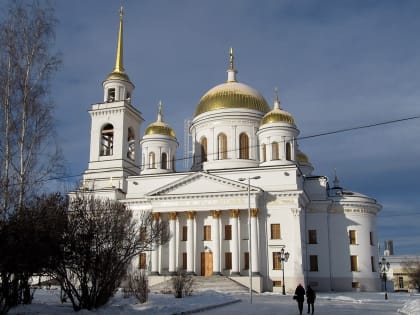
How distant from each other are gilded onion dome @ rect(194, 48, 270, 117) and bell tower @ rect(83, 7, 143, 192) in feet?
22.0

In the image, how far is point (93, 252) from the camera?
16.9 meters

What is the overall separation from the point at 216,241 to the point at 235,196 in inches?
152

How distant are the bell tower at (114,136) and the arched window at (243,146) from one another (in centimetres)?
989

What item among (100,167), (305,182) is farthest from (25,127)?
(305,182)

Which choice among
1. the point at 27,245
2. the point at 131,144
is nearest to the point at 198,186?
the point at 131,144

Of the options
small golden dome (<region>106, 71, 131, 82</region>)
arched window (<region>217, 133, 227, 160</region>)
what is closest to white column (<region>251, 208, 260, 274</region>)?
arched window (<region>217, 133, 227, 160</region>)

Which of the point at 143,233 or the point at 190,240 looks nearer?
the point at 143,233

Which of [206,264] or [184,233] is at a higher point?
[184,233]

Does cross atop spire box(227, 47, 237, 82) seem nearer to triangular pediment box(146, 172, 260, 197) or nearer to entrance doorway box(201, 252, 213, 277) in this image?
triangular pediment box(146, 172, 260, 197)

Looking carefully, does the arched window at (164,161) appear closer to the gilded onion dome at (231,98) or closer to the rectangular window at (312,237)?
the gilded onion dome at (231,98)

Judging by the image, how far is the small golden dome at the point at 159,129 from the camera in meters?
45.0

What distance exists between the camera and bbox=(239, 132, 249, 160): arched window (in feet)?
146

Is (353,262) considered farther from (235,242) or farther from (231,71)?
(231,71)

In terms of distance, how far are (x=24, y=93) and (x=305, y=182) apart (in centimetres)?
2941
